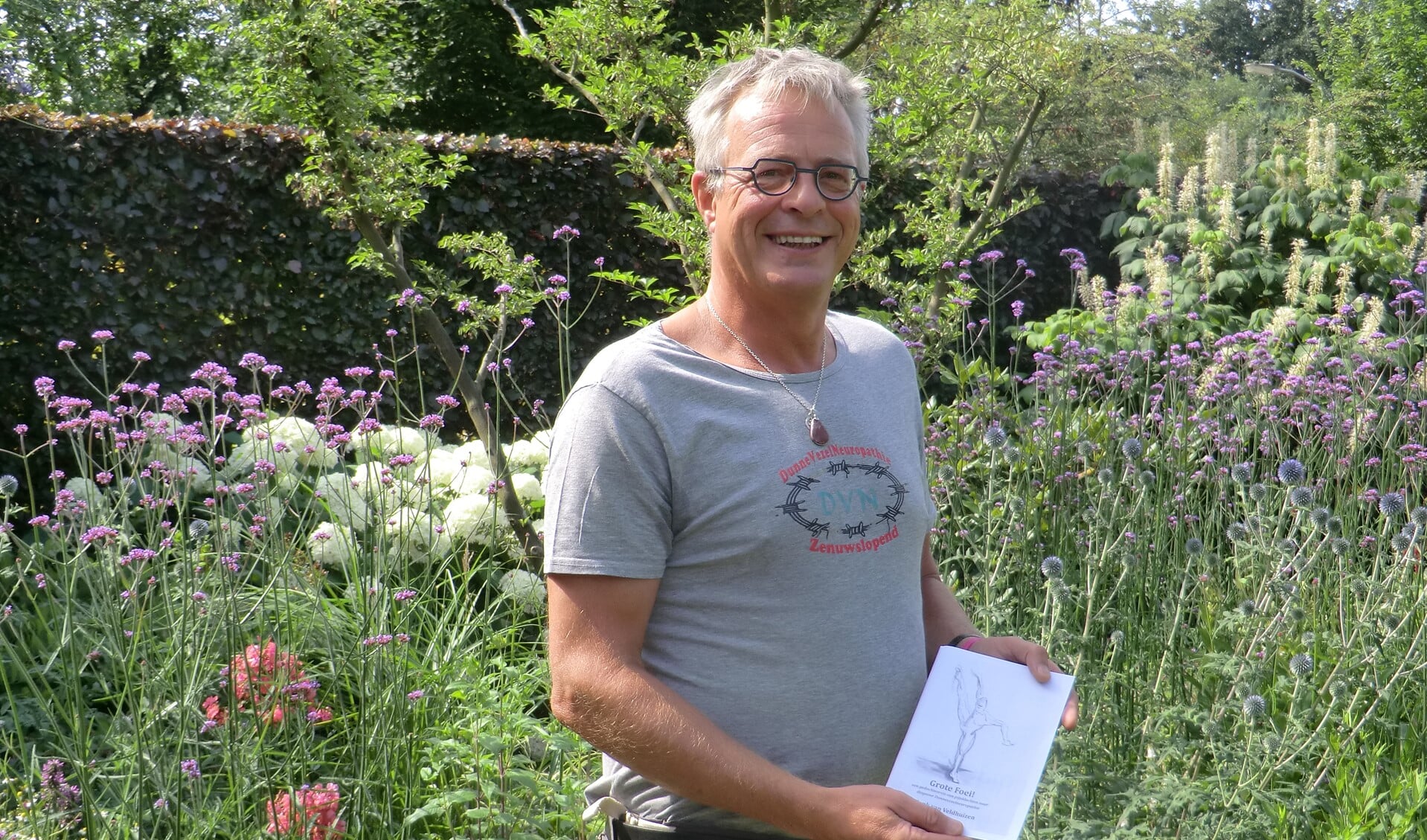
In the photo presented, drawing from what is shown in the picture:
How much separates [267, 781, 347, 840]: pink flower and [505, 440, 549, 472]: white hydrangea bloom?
218cm

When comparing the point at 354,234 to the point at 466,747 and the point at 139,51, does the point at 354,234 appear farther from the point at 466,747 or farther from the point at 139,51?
the point at 139,51

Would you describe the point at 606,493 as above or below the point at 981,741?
above

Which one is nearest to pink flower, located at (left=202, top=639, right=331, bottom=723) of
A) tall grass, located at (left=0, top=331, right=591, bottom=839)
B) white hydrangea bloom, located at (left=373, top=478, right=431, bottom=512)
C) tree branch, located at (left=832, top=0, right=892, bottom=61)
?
tall grass, located at (left=0, top=331, right=591, bottom=839)

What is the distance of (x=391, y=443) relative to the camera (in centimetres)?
428

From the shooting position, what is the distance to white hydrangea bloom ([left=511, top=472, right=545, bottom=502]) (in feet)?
15.5

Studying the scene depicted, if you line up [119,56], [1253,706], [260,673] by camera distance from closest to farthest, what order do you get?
[1253,706]
[260,673]
[119,56]

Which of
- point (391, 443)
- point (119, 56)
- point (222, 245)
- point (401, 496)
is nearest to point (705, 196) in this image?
point (401, 496)

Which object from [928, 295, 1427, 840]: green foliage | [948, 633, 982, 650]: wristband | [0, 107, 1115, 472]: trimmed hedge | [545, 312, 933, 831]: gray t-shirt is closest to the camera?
[545, 312, 933, 831]: gray t-shirt

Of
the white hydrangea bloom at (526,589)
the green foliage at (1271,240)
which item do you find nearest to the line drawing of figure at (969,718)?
the white hydrangea bloom at (526,589)

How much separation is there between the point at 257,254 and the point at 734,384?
605 centimetres

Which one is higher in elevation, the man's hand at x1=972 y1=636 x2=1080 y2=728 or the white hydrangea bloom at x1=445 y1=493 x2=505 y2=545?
the man's hand at x1=972 y1=636 x2=1080 y2=728

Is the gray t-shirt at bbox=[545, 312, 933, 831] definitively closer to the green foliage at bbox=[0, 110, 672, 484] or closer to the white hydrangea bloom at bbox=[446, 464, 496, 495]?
the white hydrangea bloom at bbox=[446, 464, 496, 495]

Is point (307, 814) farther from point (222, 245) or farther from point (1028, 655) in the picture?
point (222, 245)

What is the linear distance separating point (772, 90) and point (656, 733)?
0.98 meters
